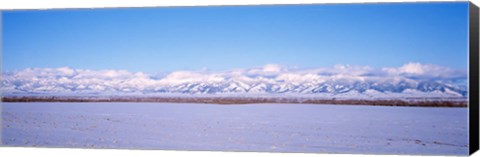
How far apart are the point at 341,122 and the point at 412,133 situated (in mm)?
952

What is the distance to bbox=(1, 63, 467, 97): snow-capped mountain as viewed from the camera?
1004 cm

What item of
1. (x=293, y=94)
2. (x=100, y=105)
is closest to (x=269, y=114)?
(x=293, y=94)

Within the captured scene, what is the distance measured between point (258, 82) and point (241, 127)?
0.65 m

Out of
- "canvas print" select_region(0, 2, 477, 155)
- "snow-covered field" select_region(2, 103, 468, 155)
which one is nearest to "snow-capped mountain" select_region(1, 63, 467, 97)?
"canvas print" select_region(0, 2, 477, 155)

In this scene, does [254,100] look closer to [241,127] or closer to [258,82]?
[258,82]

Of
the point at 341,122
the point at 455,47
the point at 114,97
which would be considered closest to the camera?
the point at 455,47

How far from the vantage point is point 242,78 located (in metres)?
10.7

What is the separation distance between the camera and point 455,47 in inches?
385

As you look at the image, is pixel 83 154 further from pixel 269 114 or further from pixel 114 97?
pixel 269 114

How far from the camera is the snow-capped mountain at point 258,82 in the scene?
395 inches

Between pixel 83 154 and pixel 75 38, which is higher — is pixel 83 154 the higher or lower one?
the lower one

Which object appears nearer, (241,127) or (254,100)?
(241,127)

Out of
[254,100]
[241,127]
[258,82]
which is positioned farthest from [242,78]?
[241,127]

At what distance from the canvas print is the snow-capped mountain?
0.02 meters
